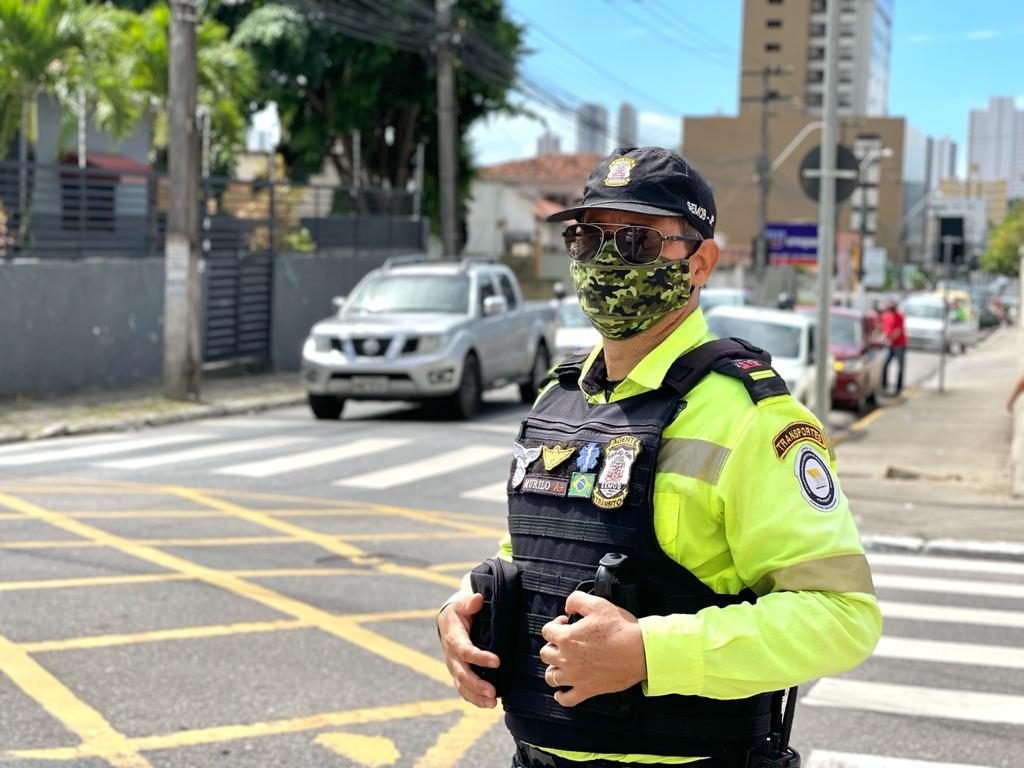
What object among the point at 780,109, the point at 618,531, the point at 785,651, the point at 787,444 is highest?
the point at 780,109

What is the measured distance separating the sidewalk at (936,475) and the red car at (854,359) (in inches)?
18.5

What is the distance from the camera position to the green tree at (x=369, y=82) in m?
36.9

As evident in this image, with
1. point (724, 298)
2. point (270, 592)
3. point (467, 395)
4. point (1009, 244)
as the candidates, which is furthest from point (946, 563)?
point (1009, 244)

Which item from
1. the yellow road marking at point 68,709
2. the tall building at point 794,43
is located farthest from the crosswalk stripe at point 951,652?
the tall building at point 794,43

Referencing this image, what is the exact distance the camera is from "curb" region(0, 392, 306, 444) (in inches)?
572

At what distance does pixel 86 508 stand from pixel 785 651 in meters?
8.46

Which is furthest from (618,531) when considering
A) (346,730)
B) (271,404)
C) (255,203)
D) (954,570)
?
(255,203)

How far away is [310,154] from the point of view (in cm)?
4009

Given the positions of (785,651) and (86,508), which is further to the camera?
(86,508)

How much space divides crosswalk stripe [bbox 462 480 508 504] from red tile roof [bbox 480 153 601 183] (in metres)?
69.6

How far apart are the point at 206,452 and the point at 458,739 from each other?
8.54 m

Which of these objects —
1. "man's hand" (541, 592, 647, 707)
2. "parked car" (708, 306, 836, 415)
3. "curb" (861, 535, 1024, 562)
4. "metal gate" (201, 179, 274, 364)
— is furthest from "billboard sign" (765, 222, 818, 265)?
"man's hand" (541, 592, 647, 707)

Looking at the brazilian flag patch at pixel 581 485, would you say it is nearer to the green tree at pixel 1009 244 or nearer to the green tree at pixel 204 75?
the green tree at pixel 204 75

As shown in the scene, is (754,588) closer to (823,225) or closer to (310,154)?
(823,225)
